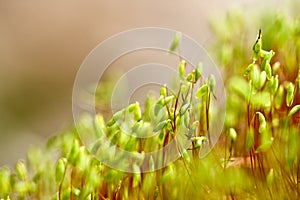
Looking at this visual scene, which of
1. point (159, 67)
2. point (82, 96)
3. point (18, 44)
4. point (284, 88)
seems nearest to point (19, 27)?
point (18, 44)

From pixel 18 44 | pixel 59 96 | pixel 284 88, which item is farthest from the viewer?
pixel 18 44

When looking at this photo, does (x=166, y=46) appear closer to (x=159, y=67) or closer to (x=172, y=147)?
(x=159, y=67)

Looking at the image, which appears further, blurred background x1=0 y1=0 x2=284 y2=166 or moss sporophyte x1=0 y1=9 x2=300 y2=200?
blurred background x1=0 y1=0 x2=284 y2=166

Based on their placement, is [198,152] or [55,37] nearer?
[198,152]

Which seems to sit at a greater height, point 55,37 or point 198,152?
point 55,37

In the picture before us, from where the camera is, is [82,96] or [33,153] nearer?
[33,153]

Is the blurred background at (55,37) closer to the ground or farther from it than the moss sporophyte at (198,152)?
farther from it

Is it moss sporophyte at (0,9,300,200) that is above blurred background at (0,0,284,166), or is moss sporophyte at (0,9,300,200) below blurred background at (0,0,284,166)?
below

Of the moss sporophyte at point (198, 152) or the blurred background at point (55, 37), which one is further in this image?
the blurred background at point (55, 37)
